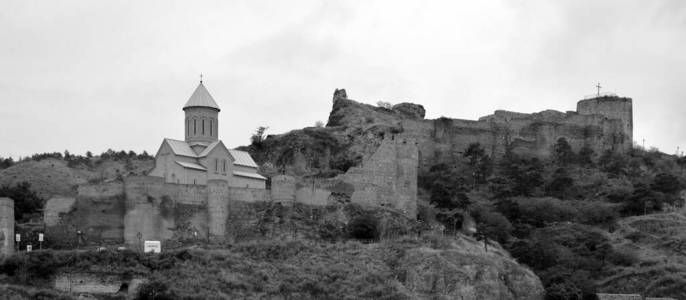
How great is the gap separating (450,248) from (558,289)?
4229 mm

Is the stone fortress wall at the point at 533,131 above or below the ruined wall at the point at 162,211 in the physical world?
above

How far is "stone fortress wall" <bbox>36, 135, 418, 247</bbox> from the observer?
4422 centimetres

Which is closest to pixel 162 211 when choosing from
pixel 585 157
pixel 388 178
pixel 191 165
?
pixel 191 165

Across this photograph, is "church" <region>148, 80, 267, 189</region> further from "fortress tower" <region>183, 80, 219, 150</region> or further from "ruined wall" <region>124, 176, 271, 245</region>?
"ruined wall" <region>124, 176, 271, 245</region>

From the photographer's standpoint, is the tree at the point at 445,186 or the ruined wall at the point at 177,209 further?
the tree at the point at 445,186

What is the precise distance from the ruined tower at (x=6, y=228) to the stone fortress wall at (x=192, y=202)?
175 centimetres

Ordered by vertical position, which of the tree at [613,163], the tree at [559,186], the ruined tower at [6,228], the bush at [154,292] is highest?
the tree at [613,163]

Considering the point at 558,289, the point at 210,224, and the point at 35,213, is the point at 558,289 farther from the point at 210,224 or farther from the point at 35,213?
the point at 35,213

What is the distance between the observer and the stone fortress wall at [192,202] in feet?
145

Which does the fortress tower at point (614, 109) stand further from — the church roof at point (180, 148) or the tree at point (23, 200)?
the tree at point (23, 200)

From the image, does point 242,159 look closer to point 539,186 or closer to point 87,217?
point 87,217

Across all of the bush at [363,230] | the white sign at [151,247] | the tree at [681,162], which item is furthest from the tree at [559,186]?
the white sign at [151,247]

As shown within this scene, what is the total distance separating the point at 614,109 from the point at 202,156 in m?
26.9

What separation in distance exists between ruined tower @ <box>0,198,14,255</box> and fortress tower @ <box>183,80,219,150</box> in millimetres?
9729
